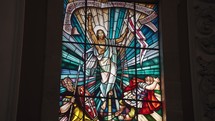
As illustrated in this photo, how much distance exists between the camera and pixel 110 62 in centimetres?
938

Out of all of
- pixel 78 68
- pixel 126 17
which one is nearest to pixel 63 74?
pixel 78 68

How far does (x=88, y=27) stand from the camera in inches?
374

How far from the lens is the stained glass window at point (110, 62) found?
9.11m

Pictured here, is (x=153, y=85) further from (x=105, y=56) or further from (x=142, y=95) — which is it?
(x=105, y=56)

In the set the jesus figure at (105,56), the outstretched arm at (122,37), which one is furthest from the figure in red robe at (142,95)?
the outstretched arm at (122,37)

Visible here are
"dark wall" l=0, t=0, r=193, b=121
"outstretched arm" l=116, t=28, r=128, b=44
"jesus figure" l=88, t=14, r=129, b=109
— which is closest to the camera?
"dark wall" l=0, t=0, r=193, b=121

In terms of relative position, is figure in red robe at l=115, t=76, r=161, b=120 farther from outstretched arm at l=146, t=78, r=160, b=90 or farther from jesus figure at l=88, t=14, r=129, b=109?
jesus figure at l=88, t=14, r=129, b=109

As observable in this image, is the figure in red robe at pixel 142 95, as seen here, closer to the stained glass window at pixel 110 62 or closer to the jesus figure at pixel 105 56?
the stained glass window at pixel 110 62

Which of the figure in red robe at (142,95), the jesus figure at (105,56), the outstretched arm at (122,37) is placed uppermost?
the outstretched arm at (122,37)

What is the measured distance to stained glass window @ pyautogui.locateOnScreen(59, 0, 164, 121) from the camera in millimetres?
9109

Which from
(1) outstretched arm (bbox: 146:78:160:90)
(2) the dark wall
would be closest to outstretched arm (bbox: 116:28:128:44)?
(2) the dark wall
